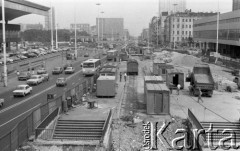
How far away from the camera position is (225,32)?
8531 centimetres

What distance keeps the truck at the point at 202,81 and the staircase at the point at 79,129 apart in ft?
54.0

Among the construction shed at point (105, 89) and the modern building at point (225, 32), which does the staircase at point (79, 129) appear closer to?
the construction shed at point (105, 89)

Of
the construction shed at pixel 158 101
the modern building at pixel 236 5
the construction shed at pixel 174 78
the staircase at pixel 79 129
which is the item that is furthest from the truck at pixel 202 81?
the modern building at pixel 236 5

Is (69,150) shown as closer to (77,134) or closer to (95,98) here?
(77,134)

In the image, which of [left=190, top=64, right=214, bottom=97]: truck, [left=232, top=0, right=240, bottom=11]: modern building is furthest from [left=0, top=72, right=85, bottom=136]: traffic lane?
[left=232, top=0, right=240, bottom=11]: modern building

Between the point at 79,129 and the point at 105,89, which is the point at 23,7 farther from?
the point at 79,129

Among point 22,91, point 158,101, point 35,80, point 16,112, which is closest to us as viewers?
point 158,101

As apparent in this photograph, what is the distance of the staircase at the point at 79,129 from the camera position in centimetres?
1850

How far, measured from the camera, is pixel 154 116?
24.7 m

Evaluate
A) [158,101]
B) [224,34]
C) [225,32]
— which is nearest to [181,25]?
[224,34]

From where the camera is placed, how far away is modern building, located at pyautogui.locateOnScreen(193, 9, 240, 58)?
252ft

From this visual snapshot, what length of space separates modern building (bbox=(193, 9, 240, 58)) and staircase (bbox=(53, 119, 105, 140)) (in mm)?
61193

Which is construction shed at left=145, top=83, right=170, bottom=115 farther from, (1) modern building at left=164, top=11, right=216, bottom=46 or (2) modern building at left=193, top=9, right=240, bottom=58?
(1) modern building at left=164, top=11, right=216, bottom=46

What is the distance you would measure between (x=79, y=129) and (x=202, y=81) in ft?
60.7
